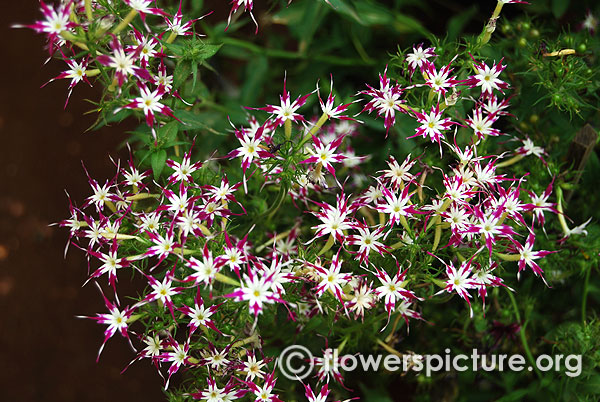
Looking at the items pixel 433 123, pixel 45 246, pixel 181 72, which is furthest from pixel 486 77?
pixel 45 246

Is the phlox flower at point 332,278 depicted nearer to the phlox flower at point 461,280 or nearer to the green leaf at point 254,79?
the phlox flower at point 461,280

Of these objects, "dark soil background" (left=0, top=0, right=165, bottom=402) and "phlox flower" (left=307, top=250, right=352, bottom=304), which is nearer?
"phlox flower" (left=307, top=250, right=352, bottom=304)

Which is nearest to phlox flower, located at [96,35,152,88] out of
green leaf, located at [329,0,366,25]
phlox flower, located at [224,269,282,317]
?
phlox flower, located at [224,269,282,317]

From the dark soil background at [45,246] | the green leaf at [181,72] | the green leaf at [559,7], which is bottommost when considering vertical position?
the dark soil background at [45,246]

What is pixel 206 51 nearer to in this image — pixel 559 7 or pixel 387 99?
pixel 387 99

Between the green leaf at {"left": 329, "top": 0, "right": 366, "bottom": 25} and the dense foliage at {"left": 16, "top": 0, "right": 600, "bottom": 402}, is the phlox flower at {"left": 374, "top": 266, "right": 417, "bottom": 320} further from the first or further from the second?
the green leaf at {"left": 329, "top": 0, "right": 366, "bottom": 25}

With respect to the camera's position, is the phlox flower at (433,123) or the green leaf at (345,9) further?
the green leaf at (345,9)

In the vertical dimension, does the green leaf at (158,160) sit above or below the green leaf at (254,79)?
above

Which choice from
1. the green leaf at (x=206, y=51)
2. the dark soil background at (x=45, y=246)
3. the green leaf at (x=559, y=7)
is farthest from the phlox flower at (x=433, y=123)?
the dark soil background at (x=45, y=246)

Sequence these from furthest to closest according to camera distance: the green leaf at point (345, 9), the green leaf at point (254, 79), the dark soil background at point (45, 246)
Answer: the dark soil background at point (45, 246) < the green leaf at point (254, 79) < the green leaf at point (345, 9)
